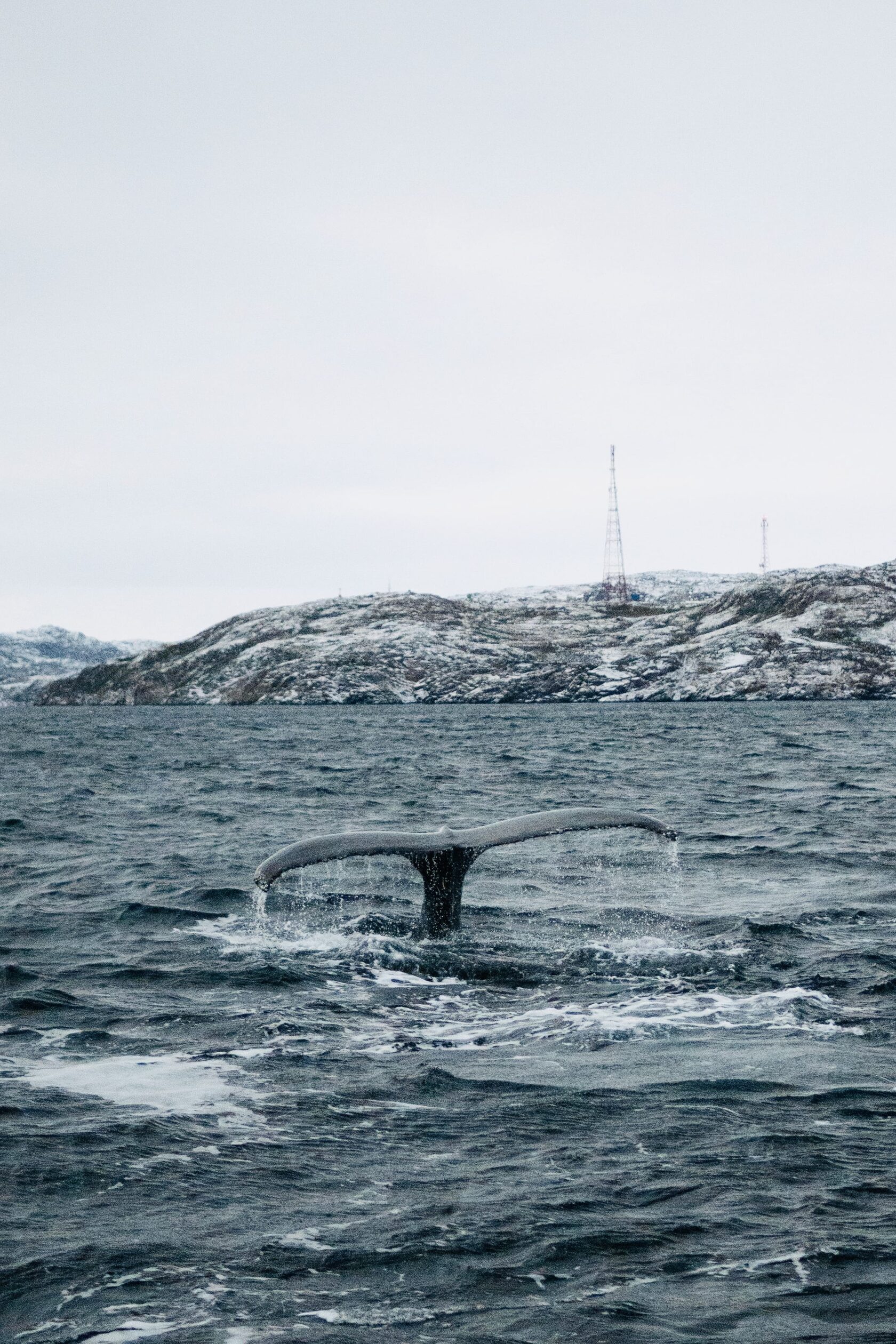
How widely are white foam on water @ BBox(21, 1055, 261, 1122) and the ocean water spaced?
1.4 inches

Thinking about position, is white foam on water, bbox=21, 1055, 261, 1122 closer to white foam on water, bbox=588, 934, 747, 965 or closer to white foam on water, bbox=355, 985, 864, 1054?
white foam on water, bbox=355, 985, 864, 1054

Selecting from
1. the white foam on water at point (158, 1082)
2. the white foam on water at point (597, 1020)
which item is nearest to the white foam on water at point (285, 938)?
the white foam on water at point (597, 1020)

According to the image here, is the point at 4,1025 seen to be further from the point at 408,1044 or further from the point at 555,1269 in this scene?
the point at 555,1269

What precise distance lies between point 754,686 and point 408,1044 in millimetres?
172835

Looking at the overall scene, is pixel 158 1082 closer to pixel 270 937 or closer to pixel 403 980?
pixel 403 980

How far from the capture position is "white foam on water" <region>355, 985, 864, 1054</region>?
1053cm

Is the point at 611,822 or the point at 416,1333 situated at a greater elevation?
the point at 611,822

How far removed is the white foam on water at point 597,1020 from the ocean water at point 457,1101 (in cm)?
5

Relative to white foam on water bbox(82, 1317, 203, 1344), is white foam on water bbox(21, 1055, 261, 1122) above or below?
above

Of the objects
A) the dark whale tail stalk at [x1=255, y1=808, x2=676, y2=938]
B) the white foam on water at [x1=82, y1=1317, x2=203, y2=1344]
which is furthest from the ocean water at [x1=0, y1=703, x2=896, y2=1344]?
the dark whale tail stalk at [x1=255, y1=808, x2=676, y2=938]

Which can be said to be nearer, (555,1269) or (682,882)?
(555,1269)

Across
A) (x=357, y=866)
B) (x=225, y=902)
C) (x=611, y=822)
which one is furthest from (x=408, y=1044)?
(x=357, y=866)

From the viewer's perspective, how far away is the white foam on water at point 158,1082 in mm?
8797

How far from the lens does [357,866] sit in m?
21.3
